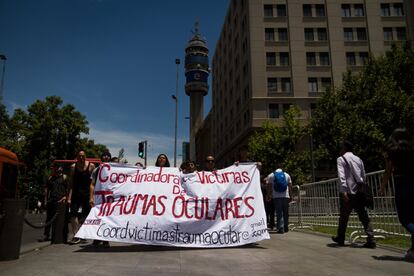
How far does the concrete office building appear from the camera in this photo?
4153cm

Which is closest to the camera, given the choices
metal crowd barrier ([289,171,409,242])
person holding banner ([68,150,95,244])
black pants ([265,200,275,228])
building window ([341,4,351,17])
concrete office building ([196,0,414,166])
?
metal crowd barrier ([289,171,409,242])

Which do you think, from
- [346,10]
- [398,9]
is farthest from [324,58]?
[398,9]

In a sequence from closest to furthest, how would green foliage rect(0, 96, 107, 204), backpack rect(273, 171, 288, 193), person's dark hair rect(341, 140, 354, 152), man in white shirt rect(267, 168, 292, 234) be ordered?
1. person's dark hair rect(341, 140, 354, 152)
2. man in white shirt rect(267, 168, 292, 234)
3. backpack rect(273, 171, 288, 193)
4. green foliage rect(0, 96, 107, 204)

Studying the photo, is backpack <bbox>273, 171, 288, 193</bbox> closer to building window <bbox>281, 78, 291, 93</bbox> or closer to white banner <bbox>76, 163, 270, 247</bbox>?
white banner <bbox>76, 163, 270, 247</bbox>

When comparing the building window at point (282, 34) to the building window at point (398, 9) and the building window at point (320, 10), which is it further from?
the building window at point (398, 9)

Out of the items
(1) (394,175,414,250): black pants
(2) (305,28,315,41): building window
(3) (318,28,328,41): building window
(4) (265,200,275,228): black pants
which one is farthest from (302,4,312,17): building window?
(1) (394,175,414,250): black pants

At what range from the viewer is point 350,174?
6.43 meters

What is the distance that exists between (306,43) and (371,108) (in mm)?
16926

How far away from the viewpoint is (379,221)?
24.7ft

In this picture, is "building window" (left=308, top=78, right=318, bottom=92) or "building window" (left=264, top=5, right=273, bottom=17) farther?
"building window" (left=264, top=5, right=273, bottom=17)

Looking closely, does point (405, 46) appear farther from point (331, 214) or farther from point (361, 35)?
point (331, 214)

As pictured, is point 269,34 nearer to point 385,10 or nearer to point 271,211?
point 385,10

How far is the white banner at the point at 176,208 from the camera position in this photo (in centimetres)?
639

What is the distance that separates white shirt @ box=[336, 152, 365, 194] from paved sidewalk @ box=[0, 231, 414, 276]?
41.2 inches
